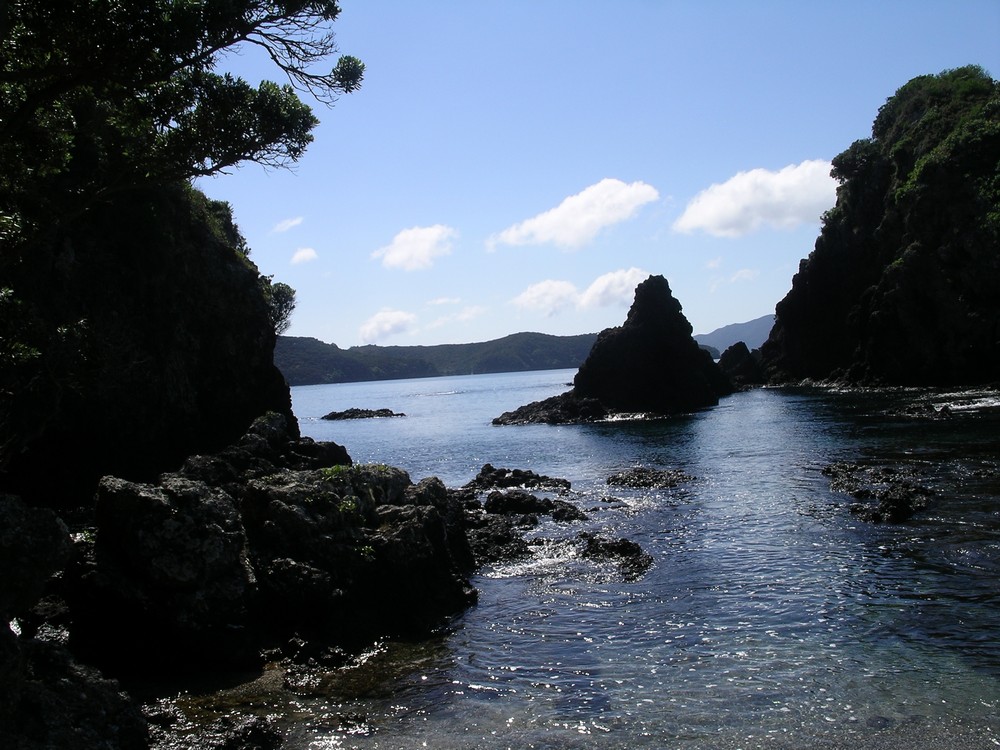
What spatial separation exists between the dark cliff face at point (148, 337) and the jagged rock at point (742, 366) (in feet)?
267

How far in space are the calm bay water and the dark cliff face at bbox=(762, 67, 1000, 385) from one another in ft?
141

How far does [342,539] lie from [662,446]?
1488 inches

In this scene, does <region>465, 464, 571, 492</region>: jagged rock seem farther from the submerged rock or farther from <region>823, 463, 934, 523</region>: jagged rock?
<region>823, 463, 934, 523</region>: jagged rock

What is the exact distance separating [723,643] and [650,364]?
7150cm

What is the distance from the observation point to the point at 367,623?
48.9 ft

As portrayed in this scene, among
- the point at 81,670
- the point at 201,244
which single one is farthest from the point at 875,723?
the point at 201,244

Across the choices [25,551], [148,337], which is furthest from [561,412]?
[25,551]

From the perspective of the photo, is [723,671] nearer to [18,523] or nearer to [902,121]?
[18,523]

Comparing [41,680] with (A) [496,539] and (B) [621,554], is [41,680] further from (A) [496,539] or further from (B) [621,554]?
(A) [496,539]

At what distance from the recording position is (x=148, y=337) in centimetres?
3450

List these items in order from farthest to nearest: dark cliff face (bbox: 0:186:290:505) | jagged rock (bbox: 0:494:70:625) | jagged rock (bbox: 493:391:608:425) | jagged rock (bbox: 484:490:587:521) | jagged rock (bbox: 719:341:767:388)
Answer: jagged rock (bbox: 719:341:767:388), jagged rock (bbox: 493:391:608:425), jagged rock (bbox: 484:490:587:521), dark cliff face (bbox: 0:186:290:505), jagged rock (bbox: 0:494:70:625)

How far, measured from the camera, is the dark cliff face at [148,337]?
2894 centimetres

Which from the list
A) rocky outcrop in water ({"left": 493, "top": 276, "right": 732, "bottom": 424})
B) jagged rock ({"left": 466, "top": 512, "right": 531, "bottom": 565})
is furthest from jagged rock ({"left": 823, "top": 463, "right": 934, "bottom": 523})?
rocky outcrop in water ({"left": 493, "top": 276, "right": 732, "bottom": 424})

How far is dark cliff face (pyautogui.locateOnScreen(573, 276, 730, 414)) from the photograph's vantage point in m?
82.6
